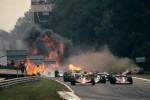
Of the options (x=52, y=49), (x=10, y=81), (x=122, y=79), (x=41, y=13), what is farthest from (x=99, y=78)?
(x=41, y=13)

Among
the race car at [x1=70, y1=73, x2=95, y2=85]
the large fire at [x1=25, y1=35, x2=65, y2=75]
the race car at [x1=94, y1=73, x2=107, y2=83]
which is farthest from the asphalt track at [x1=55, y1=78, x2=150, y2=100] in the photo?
the large fire at [x1=25, y1=35, x2=65, y2=75]

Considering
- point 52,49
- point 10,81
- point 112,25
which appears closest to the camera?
point 10,81

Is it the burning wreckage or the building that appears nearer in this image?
the burning wreckage

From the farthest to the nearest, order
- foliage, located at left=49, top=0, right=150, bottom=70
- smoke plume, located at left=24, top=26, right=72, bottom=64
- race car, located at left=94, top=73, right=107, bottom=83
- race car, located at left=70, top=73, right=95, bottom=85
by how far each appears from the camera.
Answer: smoke plume, located at left=24, top=26, right=72, bottom=64 < foliage, located at left=49, top=0, right=150, bottom=70 < race car, located at left=94, top=73, right=107, bottom=83 < race car, located at left=70, top=73, right=95, bottom=85

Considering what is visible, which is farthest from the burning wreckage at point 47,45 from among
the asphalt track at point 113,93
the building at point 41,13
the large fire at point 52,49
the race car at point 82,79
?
the building at point 41,13

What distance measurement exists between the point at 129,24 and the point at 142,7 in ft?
14.0

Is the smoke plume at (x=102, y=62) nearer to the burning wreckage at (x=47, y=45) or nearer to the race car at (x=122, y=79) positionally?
the burning wreckage at (x=47, y=45)

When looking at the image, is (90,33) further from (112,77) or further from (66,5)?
(112,77)

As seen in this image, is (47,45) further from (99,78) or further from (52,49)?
(99,78)

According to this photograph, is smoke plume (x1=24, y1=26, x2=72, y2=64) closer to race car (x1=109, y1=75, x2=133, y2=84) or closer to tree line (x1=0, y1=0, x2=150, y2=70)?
tree line (x1=0, y1=0, x2=150, y2=70)

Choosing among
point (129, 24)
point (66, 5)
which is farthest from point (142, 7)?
point (66, 5)

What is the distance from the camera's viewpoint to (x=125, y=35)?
3821 inches

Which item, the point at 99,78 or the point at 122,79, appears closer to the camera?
the point at 122,79

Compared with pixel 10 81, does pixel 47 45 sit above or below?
above
